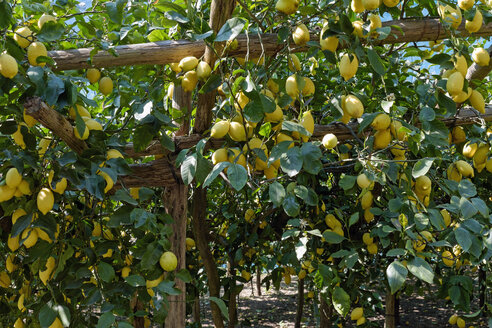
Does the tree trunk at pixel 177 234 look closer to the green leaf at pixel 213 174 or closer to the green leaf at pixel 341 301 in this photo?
the green leaf at pixel 341 301

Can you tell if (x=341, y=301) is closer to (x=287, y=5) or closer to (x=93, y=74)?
(x=287, y=5)

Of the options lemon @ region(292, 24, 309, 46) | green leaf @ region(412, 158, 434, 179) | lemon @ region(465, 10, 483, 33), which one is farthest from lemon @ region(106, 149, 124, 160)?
lemon @ region(465, 10, 483, 33)

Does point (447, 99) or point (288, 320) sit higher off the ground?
point (447, 99)

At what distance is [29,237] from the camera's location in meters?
1.22

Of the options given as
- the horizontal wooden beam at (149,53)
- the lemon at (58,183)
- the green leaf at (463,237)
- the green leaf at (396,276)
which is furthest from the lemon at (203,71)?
the green leaf at (463,237)

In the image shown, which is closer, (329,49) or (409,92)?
(329,49)

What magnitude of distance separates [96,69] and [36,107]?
1.21ft

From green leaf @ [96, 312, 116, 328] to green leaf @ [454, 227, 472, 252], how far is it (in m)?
0.89

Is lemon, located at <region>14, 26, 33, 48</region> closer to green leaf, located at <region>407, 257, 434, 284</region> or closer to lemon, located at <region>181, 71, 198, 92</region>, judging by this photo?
lemon, located at <region>181, 71, 198, 92</region>

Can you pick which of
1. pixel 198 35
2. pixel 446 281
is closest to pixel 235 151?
pixel 198 35

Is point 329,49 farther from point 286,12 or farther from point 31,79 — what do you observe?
point 31,79

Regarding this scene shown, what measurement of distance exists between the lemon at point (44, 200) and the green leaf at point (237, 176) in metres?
0.54

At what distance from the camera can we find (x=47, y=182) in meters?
1.25

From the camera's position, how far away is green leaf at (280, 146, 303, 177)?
0.96m
